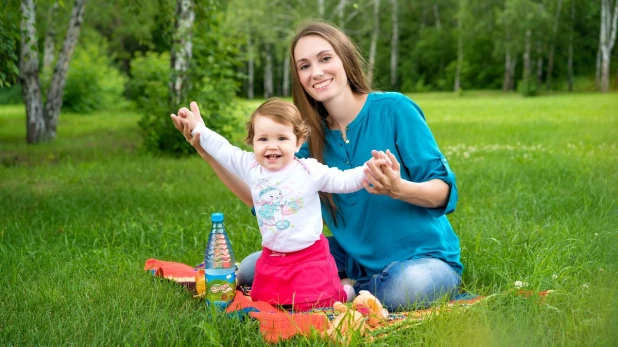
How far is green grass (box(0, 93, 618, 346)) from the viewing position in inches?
111

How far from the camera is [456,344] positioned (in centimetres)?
260

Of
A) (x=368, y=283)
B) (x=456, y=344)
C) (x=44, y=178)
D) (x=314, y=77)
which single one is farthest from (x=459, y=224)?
(x=44, y=178)

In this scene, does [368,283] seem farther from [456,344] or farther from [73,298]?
[73,298]

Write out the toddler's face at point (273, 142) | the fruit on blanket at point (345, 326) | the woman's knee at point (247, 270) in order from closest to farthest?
the fruit on blanket at point (345, 326) → the toddler's face at point (273, 142) → the woman's knee at point (247, 270)

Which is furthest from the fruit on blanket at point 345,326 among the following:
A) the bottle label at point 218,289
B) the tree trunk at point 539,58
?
the tree trunk at point 539,58

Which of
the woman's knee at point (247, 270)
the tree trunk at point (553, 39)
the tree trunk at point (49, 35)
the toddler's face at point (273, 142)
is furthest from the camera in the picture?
the tree trunk at point (553, 39)

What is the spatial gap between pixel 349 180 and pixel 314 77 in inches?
26.2

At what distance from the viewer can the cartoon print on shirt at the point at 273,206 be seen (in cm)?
308

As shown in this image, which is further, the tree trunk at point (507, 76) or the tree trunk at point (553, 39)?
the tree trunk at point (507, 76)

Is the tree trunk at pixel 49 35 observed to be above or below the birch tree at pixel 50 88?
above

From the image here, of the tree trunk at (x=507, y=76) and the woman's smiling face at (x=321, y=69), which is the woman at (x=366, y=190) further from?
the tree trunk at (x=507, y=76)

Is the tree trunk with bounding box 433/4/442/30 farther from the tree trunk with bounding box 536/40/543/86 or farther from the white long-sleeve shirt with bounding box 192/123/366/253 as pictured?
the white long-sleeve shirt with bounding box 192/123/366/253

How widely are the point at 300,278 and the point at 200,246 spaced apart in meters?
1.73

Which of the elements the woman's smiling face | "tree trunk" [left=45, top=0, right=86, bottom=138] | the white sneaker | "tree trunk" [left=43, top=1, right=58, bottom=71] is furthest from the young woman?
"tree trunk" [left=43, top=1, right=58, bottom=71]
